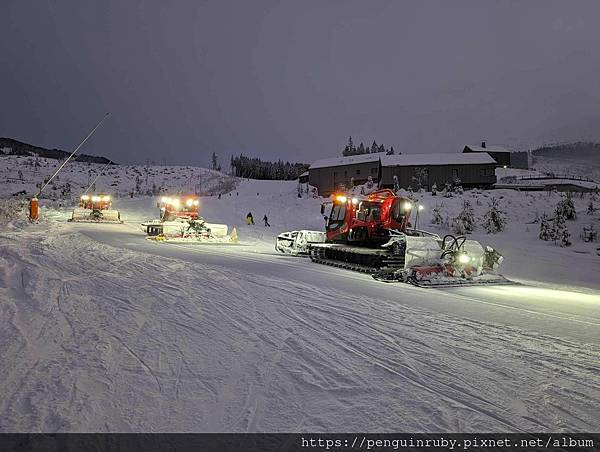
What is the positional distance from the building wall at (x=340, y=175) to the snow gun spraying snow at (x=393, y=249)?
134ft

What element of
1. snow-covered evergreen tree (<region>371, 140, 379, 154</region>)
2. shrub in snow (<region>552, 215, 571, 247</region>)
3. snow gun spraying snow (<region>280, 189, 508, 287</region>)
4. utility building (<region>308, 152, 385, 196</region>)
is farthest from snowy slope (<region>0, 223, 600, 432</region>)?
snow-covered evergreen tree (<region>371, 140, 379, 154</region>)

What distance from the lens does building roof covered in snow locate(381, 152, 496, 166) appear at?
51.2 m

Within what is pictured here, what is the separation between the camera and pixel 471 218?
2597 centimetres

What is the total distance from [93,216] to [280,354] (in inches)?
1167

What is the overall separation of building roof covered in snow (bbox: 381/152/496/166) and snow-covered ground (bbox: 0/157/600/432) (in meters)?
43.2

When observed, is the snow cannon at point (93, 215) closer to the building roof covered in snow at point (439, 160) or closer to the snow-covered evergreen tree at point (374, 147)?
the building roof covered in snow at point (439, 160)

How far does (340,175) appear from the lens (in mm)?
61750

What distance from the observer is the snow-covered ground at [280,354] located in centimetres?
356

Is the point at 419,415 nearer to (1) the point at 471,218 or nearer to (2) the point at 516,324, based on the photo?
(2) the point at 516,324

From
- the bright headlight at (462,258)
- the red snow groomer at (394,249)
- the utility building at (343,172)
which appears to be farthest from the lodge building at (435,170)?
the bright headlight at (462,258)

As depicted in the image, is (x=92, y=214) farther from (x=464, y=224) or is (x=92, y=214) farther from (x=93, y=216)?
(x=464, y=224)

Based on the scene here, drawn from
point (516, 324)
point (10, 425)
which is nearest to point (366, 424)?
point (10, 425)

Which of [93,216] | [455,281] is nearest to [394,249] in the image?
[455,281]
